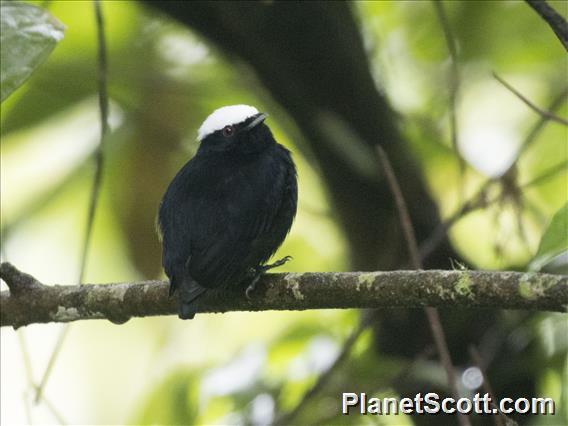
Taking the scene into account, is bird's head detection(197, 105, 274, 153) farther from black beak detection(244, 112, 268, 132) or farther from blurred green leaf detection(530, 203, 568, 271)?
blurred green leaf detection(530, 203, 568, 271)

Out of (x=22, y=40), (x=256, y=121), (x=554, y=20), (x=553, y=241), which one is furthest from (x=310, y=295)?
(x=256, y=121)

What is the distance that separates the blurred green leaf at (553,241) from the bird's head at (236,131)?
186 cm

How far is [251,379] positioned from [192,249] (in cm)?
62

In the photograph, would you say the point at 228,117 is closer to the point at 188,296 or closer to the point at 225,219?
the point at 225,219

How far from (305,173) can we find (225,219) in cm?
149

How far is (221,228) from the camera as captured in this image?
306 centimetres

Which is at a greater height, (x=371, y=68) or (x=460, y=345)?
(x=371, y=68)

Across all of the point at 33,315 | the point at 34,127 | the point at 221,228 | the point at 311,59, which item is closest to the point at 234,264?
the point at 221,228

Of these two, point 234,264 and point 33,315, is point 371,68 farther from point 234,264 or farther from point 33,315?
point 33,315

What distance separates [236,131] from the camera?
371cm

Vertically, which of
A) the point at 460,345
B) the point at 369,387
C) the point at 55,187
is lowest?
the point at 369,387

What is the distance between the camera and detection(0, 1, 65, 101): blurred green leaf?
2346 millimetres

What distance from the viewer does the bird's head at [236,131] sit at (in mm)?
3658

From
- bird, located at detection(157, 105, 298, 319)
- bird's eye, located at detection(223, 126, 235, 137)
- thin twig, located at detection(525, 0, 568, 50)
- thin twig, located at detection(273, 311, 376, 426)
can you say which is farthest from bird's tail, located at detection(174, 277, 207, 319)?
thin twig, located at detection(525, 0, 568, 50)
